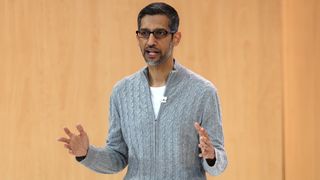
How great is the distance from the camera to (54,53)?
3.81 m

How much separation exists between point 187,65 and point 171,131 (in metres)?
1.70

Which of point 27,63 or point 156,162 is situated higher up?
point 27,63

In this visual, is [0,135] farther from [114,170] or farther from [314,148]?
[314,148]

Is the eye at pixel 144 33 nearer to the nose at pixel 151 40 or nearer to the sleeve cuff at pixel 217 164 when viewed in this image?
the nose at pixel 151 40

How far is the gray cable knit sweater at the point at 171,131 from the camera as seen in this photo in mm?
2105

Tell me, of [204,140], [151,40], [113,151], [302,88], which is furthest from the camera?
[302,88]

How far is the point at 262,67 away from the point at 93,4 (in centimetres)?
123

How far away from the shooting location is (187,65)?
3773mm

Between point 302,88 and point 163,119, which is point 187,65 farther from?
point 163,119

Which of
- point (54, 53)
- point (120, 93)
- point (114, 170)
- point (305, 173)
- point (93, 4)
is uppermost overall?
point (93, 4)

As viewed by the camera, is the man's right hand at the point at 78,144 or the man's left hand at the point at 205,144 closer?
the man's left hand at the point at 205,144

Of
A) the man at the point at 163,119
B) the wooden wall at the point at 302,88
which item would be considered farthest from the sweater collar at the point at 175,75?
the wooden wall at the point at 302,88

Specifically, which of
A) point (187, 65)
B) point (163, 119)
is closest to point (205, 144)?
point (163, 119)

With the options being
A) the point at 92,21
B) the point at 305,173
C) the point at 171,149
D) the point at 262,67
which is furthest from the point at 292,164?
the point at 171,149
